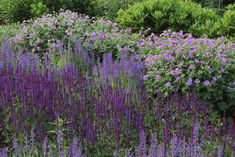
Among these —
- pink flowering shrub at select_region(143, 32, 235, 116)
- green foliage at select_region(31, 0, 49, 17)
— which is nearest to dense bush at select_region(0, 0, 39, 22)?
green foliage at select_region(31, 0, 49, 17)

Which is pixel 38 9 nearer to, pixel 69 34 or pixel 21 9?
pixel 21 9

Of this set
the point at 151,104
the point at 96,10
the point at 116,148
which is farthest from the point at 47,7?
the point at 116,148

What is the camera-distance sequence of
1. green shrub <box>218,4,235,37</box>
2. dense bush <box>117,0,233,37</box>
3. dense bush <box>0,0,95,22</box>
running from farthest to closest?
dense bush <box>0,0,95,22</box>
dense bush <box>117,0,233,37</box>
green shrub <box>218,4,235,37</box>

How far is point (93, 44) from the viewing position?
6414mm

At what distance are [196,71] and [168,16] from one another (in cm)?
305

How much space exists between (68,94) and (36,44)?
8.21ft

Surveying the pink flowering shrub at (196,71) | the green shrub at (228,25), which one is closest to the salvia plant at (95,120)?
the pink flowering shrub at (196,71)

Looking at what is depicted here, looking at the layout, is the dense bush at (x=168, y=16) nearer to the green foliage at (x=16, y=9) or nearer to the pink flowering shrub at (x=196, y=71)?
the pink flowering shrub at (x=196, y=71)

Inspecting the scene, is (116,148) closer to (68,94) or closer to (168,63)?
(68,94)

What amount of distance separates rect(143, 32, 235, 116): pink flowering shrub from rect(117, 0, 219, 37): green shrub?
237 cm

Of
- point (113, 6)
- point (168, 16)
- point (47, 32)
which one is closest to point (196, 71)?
point (47, 32)

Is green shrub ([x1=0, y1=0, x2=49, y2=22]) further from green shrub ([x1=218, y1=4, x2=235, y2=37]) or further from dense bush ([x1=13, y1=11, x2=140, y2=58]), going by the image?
green shrub ([x1=218, y1=4, x2=235, y2=37])

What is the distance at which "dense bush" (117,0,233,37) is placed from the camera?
7656 millimetres

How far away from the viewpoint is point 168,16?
784 centimetres
